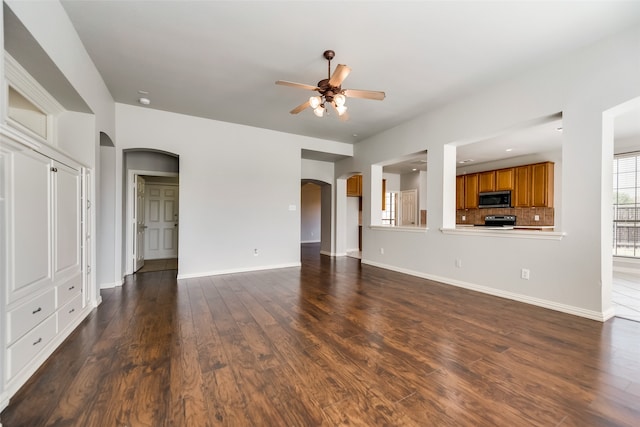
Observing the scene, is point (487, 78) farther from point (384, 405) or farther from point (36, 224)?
point (36, 224)

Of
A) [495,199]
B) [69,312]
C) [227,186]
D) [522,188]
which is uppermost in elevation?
[522,188]

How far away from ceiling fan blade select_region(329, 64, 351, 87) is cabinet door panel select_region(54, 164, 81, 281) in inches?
104

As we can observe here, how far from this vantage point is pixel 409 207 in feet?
30.1

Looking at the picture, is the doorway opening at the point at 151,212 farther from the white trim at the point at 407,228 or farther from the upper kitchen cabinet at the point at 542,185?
the upper kitchen cabinet at the point at 542,185

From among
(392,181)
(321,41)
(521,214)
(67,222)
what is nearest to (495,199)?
(521,214)

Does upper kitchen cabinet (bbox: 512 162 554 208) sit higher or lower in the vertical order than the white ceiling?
lower

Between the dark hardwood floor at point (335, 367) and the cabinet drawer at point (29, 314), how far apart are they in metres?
0.35

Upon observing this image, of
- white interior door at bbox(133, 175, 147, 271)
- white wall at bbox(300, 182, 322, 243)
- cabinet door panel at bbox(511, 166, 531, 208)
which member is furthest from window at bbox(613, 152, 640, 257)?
white interior door at bbox(133, 175, 147, 271)

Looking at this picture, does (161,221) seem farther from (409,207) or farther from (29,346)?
(409,207)

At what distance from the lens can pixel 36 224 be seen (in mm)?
2006

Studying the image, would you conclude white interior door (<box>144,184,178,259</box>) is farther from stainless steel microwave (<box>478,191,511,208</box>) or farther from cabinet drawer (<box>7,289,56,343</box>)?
stainless steel microwave (<box>478,191,511,208</box>)

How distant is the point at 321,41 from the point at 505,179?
254 inches

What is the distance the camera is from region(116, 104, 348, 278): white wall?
15.1 feet

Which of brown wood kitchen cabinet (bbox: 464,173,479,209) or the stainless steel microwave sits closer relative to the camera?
the stainless steel microwave
